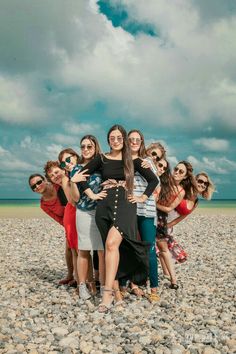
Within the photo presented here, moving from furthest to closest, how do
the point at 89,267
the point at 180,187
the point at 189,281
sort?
the point at 189,281 < the point at 180,187 < the point at 89,267

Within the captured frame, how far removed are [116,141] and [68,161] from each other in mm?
920

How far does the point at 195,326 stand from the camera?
5.87m

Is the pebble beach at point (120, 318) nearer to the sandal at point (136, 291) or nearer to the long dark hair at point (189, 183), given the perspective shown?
the sandal at point (136, 291)

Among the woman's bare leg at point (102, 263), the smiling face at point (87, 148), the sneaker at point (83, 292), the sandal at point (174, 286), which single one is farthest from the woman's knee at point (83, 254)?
the sandal at point (174, 286)

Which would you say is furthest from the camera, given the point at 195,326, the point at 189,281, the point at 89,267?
the point at 189,281

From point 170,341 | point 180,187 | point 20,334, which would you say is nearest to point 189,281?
point 180,187

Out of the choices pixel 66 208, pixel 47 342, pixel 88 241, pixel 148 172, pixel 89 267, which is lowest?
pixel 47 342

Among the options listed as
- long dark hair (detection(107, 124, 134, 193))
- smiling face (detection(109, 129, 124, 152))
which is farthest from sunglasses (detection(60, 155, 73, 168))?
long dark hair (detection(107, 124, 134, 193))

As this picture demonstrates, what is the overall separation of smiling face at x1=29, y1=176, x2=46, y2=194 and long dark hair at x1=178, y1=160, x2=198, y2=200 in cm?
239

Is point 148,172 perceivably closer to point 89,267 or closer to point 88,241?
point 88,241

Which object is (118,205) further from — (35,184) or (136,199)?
(35,184)

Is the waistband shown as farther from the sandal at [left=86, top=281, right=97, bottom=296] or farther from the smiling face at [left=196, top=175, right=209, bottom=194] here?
the smiling face at [left=196, top=175, right=209, bottom=194]

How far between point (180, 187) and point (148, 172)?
1.37m

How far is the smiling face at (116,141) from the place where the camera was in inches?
259
